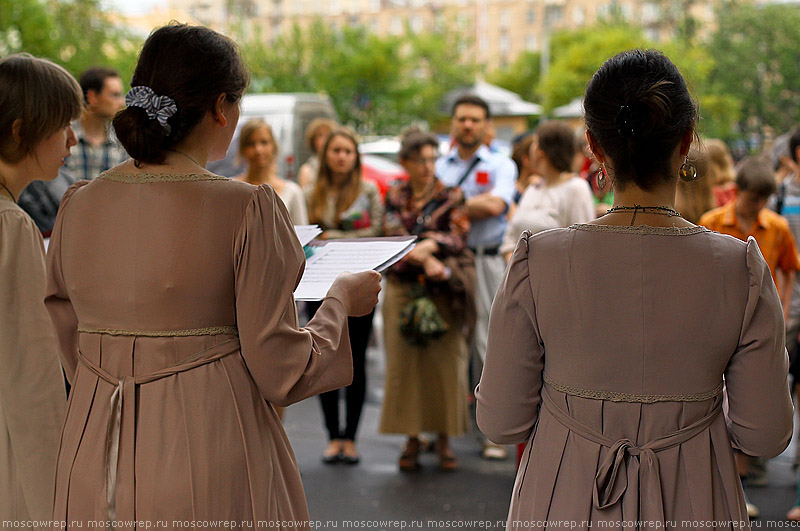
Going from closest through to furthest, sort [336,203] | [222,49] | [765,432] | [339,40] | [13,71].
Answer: [765,432], [222,49], [13,71], [336,203], [339,40]

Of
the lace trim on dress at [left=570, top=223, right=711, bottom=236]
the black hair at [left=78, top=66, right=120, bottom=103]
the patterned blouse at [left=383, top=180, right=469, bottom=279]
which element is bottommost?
the patterned blouse at [left=383, top=180, right=469, bottom=279]

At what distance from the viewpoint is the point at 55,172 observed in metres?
2.85

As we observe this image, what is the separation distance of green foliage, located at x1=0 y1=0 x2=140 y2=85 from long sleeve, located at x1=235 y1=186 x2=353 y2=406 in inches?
462

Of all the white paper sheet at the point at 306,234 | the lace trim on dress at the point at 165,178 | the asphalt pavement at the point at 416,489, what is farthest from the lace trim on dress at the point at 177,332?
the asphalt pavement at the point at 416,489

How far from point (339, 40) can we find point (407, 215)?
26.4 meters

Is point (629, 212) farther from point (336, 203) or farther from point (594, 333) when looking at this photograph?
point (336, 203)

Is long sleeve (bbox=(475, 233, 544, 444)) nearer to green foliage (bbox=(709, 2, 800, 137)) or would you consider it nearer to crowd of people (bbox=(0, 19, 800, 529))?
crowd of people (bbox=(0, 19, 800, 529))

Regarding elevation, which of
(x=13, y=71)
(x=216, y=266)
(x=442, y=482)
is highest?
(x=13, y=71)

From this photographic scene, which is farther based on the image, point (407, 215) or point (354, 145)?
point (354, 145)

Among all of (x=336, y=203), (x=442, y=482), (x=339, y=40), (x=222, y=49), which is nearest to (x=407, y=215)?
(x=336, y=203)

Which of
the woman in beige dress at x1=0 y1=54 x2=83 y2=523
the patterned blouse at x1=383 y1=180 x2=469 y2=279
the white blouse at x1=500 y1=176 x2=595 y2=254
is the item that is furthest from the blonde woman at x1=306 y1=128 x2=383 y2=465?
the woman in beige dress at x1=0 y1=54 x2=83 y2=523

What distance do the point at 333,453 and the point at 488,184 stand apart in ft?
6.97

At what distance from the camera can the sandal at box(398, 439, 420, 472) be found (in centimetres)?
554

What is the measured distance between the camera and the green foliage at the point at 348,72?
28.5m
